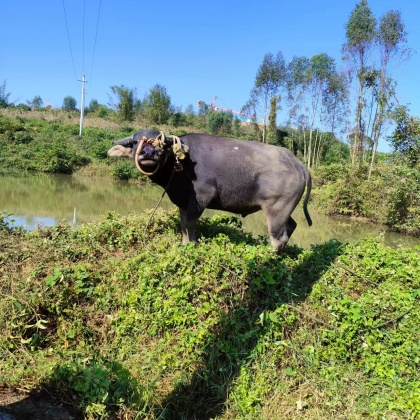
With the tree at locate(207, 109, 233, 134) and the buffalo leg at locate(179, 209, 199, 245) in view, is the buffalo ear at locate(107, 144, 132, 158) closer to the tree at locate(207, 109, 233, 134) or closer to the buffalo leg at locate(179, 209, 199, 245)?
the buffalo leg at locate(179, 209, 199, 245)

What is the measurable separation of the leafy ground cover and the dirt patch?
0.04 m

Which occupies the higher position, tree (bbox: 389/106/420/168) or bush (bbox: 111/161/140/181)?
tree (bbox: 389/106/420/168)

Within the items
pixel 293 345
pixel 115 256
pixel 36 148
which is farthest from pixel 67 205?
pixel 36 148

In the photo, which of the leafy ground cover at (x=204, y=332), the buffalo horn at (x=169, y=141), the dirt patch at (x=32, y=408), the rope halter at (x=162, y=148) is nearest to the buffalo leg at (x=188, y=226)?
the leafy ground cover at (x=204, y=332)

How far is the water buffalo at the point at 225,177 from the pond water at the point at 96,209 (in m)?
4.34

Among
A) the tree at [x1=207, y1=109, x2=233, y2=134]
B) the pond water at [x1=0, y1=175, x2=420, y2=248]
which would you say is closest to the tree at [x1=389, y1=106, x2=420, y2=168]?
the pond water at [x1=0, y1=175, x2=420, y2=248]

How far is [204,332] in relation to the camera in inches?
131

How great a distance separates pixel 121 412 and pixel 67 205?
1056 centimetres

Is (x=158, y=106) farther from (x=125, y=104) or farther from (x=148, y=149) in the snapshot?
(x=148, y=149)

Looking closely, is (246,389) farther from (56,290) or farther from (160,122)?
(160,122)

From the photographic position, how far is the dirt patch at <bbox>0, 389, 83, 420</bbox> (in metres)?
2.62

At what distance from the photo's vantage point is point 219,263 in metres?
3.91

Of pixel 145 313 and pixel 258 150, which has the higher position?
pixel 258 150

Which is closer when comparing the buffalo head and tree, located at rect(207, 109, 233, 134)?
the buffalo head
